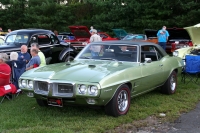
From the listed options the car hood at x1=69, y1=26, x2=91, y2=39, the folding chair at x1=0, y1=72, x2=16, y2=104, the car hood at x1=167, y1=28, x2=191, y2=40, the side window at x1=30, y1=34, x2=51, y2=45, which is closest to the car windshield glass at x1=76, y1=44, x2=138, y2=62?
the folding chair at x1=0, y1=72, x2=16, y2=104

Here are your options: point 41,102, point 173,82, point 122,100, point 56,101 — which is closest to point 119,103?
point 122,100

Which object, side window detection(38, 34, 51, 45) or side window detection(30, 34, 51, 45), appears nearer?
side window detection(30, 34, 51, 45)

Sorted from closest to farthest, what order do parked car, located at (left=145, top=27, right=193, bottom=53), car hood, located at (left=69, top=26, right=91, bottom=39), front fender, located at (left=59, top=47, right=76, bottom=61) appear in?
front fender, located at (left=59, top=47, right=76, bottom=61)
parked car, located at (left=145, top=27, right=193, bottom=53)
car hood, located at (left=69, top=26, right=91, bottom=39)

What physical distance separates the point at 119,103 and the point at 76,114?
89 centimetres

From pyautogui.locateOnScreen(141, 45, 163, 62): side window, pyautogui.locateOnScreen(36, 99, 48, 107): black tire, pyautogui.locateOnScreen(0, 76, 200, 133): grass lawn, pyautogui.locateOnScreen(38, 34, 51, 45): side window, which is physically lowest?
pyautogui.locateOnScreen(0, 76, 200, 133): grass lawn

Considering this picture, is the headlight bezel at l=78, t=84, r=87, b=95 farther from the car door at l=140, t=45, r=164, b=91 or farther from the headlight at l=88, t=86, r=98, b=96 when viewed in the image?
the car door at l=140, t=45, r=164, b=91

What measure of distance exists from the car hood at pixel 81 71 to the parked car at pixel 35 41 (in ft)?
13.0

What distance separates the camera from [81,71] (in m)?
5.34

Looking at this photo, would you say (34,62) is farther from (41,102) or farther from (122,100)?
(122,100)

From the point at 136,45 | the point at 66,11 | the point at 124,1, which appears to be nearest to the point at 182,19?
the point at 124,1

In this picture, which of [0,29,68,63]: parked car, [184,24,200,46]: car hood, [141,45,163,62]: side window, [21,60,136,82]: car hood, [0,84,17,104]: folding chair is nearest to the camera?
[21,60,136,82]: car hood

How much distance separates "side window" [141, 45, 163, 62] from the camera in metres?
6.62

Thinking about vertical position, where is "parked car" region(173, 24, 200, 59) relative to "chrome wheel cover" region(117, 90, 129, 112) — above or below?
above

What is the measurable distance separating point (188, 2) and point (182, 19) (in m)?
1.54
